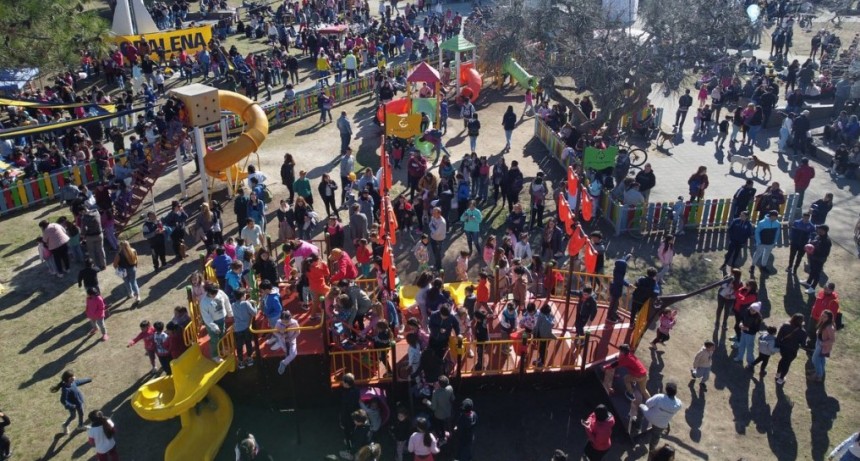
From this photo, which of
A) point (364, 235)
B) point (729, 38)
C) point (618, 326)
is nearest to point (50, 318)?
point (364, 235)

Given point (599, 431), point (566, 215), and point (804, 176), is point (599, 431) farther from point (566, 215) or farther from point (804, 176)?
point (804, 176)

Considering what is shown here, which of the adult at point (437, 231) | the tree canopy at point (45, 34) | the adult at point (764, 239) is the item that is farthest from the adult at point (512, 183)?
the tree canopy at point (45, 34)

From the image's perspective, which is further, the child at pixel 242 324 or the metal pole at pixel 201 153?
the metal pole at pixel 201 153

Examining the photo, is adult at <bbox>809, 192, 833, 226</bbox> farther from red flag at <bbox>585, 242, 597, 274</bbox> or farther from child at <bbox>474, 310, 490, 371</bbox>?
child at <bbox>474, 310, 490, 371</bbox>

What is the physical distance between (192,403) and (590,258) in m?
8.07

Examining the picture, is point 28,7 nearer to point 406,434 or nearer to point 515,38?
point 406,434

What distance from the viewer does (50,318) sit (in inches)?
579

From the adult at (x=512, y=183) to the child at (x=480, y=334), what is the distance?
24.0ft

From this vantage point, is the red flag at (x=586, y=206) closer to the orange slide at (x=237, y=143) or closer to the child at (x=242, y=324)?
the child at (x=242, y=324)

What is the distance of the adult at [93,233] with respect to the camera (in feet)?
52.4

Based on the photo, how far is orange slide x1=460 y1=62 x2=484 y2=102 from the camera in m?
29.3

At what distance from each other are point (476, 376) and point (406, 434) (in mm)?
1858

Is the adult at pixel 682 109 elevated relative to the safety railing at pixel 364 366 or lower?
elevated

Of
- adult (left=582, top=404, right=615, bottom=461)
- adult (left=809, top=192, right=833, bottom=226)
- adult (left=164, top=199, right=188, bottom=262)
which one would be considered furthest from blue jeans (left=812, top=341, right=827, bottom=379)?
adult (left=164, top=199, right=188, bottom=262)
